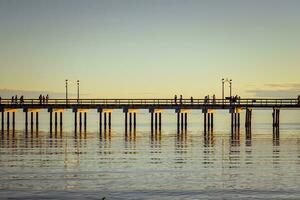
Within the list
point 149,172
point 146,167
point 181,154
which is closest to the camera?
point 149,172

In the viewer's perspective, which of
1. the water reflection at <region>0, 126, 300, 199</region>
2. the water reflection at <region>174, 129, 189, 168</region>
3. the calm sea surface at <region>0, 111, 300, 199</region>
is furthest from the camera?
the water reflection at <region>174, 129, 189, 168</region>

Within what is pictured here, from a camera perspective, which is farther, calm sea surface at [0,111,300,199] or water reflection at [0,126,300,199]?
water reflection at [0,126,300,199]

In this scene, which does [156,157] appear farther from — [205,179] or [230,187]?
[230,187]

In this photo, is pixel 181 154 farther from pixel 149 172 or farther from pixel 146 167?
pixel 149 172

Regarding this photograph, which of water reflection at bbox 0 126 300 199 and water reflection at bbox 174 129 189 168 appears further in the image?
water reflection at bbox 174 129 189 168

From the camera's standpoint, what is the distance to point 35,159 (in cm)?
4247

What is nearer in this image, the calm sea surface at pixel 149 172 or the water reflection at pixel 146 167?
the calm sea surface at pixel 149 172

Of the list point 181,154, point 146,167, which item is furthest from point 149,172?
point 181,154

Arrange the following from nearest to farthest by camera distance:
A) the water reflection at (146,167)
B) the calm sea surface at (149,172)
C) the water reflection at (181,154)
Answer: the calm sea surface at (149,172) < the water reflection at (146,167) < the water reflection at (181,154)

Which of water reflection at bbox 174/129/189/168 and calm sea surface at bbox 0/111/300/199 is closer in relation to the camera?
calm sea surface at bbox 0/111/300/199

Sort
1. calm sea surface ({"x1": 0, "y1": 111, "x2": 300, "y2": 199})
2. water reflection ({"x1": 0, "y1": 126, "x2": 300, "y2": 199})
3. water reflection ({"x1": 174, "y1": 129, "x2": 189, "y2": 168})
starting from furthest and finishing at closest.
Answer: water reflection ({"x1": 174, "y1": 129, "x2": 189, "y2": 168}) → water reflection ({"x1": 0, "y1": 126, "x2": 300, "y2": 199}) → calm sea surface ({"x1": 0, "y1": 111, "x2": 300, "y2": 199})

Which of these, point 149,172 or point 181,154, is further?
point 181,154

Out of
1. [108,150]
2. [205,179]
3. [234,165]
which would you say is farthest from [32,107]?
[205,179]

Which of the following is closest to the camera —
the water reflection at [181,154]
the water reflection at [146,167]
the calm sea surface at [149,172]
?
the calm sea surface at [149,172]
